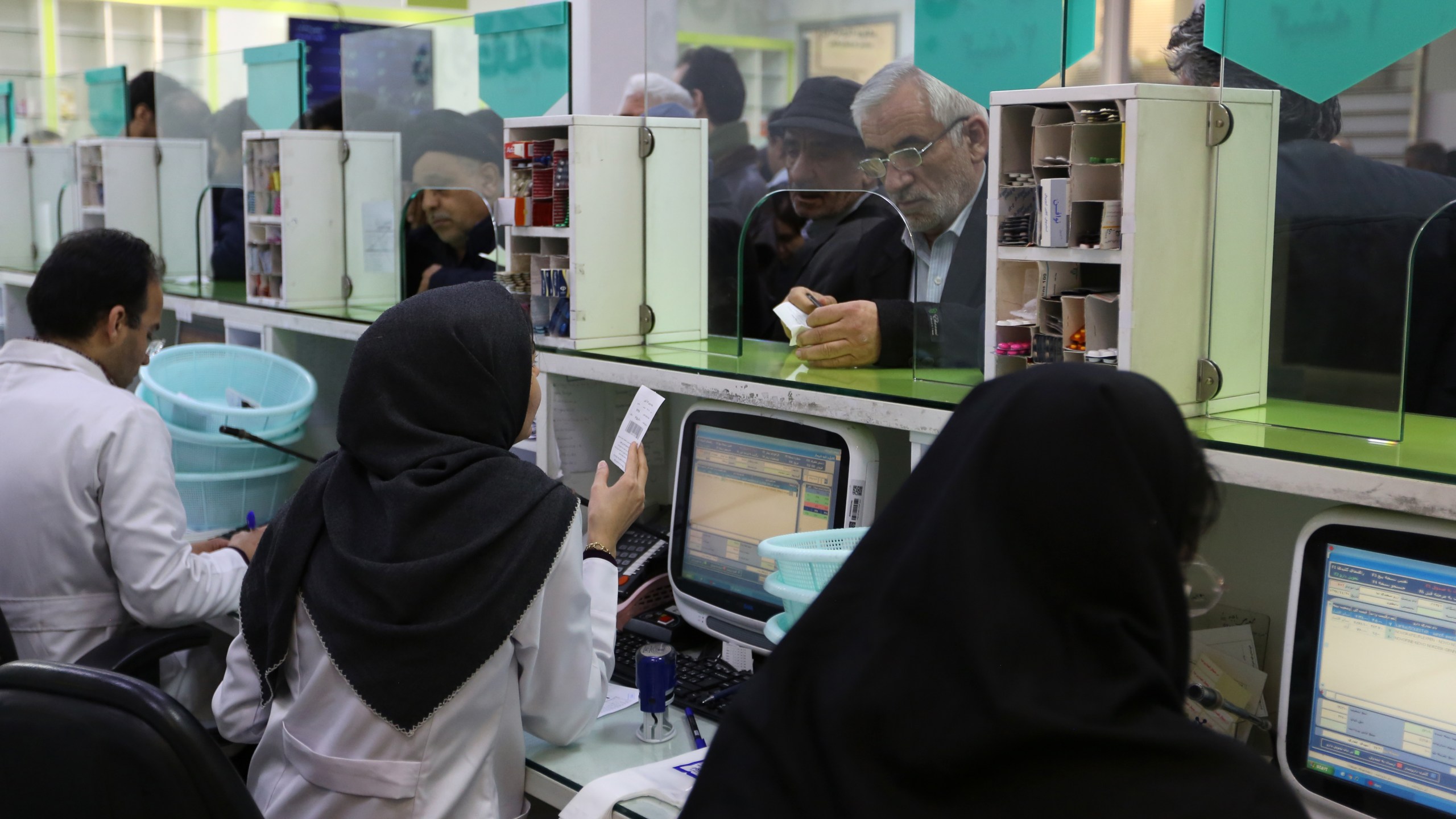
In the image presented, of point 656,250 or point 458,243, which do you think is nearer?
point 656,250

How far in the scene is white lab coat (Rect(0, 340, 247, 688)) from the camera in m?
2.30

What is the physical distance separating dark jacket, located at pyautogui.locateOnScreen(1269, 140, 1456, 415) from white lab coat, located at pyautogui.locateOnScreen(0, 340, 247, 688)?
1858 millimetres

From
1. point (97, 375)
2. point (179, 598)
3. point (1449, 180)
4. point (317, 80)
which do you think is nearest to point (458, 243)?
point (317, 80)

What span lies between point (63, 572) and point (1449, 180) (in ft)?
7.71

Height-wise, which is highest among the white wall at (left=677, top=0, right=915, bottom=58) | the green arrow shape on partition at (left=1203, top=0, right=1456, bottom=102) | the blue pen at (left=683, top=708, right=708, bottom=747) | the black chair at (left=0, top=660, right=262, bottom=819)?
the white wall at (left=677, top=0, right=915, bottom=58)

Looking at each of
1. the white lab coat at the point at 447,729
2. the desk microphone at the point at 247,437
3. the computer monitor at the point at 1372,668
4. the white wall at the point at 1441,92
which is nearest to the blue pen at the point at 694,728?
the white lab coat at the point at 447,729

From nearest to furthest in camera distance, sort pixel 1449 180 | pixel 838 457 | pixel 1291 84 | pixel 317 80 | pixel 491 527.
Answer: pixel 1449 180 → pixel 1291 84 → pixel 491 527 → pixel 838 457 → pixel 317 80

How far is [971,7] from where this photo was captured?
176 cm

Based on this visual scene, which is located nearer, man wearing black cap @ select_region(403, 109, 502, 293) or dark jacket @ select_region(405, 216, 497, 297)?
man wearing black cap @ select_region(403, 109, 502, 293)

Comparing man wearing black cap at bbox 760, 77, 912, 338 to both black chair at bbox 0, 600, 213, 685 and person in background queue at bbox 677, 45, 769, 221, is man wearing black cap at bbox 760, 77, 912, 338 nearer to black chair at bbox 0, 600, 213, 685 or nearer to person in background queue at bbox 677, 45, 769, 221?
person in background queue at bbox 677, 45, 769, 221

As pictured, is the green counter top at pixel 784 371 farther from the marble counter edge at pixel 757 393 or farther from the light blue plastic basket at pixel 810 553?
the light blue plastic basket at pixel 810 553

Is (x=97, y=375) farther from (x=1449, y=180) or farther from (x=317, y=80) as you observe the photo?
(x=1449, y=180)

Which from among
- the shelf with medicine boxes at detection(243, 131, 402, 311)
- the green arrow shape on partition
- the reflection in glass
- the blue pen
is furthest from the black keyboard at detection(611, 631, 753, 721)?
the reflection in glass

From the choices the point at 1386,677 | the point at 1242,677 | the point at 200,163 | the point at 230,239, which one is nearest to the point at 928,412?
the point at 1242,677
